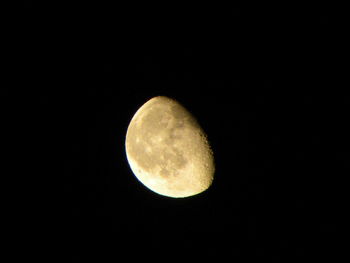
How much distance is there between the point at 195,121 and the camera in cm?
307

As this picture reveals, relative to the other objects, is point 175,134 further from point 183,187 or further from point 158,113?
point 183,187

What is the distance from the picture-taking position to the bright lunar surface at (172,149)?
3018 mm

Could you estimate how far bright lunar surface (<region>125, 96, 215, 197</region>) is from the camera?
9.90ft

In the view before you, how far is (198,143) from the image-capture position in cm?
305

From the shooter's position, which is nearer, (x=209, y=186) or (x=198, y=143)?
(x=198, y=143)

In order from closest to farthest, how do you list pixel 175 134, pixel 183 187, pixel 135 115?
pixel 175 134, pixel 183 187, pixel 135 115

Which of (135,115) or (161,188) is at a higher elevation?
(135,115)

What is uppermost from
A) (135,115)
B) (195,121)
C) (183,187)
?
(135,115)

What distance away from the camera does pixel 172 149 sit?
300 centimetres

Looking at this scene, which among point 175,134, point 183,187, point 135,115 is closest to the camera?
point 175,134

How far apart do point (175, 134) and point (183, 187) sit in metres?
0.66

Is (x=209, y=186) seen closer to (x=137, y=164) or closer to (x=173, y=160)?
(x=173, y=160)

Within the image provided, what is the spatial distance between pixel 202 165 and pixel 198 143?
254 millimetres

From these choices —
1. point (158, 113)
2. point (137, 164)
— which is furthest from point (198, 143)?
point (137, 164)
